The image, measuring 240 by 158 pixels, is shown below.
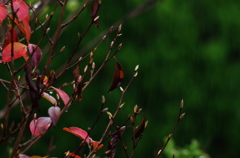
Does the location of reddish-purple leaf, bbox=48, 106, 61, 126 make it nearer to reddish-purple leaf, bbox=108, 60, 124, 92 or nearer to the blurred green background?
reddish-purple leaf, bbox=108, 60, 124, 92

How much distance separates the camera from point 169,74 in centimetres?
748

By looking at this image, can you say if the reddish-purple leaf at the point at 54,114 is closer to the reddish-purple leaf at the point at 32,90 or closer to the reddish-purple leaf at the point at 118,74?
the reddish-purple leaf at the point at 32,90

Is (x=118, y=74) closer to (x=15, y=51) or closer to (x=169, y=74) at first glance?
(x=15, y=51)

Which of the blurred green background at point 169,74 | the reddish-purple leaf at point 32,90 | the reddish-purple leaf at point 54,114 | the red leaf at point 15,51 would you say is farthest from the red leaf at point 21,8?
the blurred green background at point 169,74

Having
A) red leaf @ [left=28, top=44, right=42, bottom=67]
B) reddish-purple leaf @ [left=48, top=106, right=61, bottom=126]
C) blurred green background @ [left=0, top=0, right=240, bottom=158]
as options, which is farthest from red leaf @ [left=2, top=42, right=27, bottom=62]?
blurred green background @ [left=0, top=0, right=240, bottom=158]

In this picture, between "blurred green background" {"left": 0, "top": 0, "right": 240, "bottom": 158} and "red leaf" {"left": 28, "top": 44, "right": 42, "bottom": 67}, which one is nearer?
"red leaf" {"left": 28, "top": 44, "right": 42, "bottom": 67}

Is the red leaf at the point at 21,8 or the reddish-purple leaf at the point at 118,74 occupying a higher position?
the red leaf at the point at 21,8

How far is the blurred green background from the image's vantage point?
7.41m

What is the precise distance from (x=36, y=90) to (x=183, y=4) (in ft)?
22.1

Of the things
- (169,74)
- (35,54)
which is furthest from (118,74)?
(169,74)

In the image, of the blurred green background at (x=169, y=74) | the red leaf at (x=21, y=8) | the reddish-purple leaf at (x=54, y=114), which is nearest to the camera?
the reddish-purple leaf at (x=54, y=114)

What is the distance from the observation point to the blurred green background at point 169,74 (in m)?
7.41

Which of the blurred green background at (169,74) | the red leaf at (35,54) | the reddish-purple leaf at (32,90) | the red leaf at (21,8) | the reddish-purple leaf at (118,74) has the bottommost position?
the blurred green background at (169,74)

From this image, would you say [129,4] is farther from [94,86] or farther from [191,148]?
[191,148]
